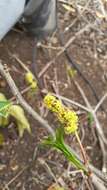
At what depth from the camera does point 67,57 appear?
1.80m

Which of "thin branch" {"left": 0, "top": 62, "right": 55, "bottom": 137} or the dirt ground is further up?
"thin branch" {"left": 0, "top": 62, "right": 55, "bottom": 137}

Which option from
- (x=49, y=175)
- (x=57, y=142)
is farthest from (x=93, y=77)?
(x=57, y=142)

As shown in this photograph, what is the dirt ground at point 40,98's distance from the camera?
1460 millimetres

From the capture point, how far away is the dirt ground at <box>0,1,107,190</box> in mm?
1460

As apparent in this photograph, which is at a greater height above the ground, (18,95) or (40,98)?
(18,95)

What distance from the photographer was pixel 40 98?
1626 mm

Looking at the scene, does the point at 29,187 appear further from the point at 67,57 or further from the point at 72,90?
the point at 67,57

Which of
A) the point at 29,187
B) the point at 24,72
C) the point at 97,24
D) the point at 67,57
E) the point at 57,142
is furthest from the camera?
the point at 97,24

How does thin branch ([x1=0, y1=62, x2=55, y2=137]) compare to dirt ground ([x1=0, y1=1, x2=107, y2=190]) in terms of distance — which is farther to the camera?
dirt ground ([x1=0, y1=1, x2=107, y2=190])

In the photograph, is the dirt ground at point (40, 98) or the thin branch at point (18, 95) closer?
the thin branch at point (18, 95)

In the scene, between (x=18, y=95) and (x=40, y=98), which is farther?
(x=40, y=98)

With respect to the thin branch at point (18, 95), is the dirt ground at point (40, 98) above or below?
below

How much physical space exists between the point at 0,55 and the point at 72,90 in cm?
29

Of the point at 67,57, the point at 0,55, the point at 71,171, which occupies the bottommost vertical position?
the point at 71,171
